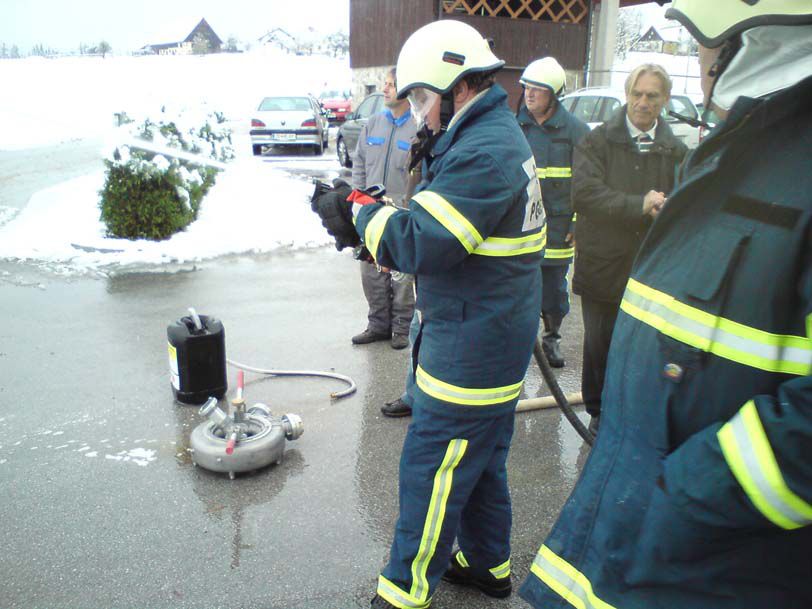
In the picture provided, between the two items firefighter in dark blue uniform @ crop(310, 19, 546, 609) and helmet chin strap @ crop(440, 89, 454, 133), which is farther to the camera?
helmet chin strap @ crop(440, 89, 454, 133)

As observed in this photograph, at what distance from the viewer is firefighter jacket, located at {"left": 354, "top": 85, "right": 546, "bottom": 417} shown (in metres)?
2.07

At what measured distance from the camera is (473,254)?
7.21ft

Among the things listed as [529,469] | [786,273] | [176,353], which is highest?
[786,273]

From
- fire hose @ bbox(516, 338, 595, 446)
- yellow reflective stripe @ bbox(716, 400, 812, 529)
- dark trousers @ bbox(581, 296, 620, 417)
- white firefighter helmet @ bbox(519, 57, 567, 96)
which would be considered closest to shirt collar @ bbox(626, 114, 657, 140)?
dark trousers @ bbox(581, 296, 620, 417)

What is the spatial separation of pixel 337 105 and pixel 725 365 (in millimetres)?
30795

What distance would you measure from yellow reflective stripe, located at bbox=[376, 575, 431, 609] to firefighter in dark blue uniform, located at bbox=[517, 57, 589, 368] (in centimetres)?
263

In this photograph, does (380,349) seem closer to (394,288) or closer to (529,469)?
(394,288)

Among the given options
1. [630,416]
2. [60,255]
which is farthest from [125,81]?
[630,416]

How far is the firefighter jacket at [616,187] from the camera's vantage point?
3543mm

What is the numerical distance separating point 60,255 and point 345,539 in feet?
20.5

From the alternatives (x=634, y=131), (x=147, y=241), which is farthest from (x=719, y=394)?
(x=147, y=241)

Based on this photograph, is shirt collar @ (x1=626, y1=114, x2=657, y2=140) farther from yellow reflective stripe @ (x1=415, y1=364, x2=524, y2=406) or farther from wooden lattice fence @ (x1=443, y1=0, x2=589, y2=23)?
wooden lattice fence @ (x1=443, y1=0, x2=589, y2=23)

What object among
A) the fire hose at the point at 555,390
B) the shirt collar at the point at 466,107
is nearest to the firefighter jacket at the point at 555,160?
the fire hose at the point at 555,390

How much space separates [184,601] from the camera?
103 inches
